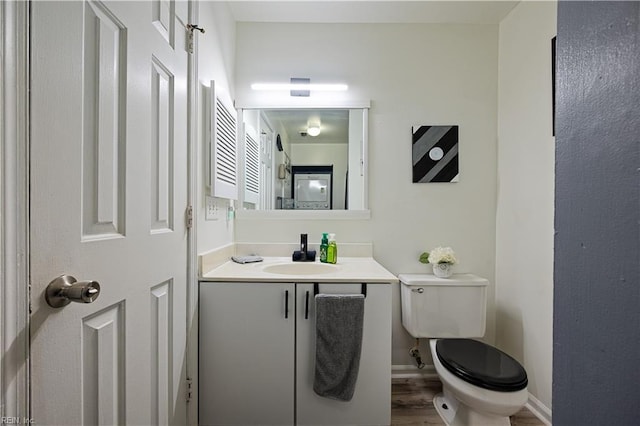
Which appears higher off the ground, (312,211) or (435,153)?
(435,153)

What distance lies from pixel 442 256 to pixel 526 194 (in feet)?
2.03

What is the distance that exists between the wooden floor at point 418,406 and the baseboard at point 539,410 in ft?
0.07

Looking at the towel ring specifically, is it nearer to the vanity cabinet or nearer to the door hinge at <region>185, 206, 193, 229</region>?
the vanity cabinet

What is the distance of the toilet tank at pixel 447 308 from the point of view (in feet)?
5.37

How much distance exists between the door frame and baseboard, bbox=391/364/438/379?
72.6 inches

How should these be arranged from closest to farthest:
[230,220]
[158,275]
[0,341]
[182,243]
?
[0,341]
[158,275]
[182,243]
[230,220]

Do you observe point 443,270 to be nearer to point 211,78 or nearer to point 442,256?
point 442,256

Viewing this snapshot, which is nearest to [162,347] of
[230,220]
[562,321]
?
[230,220]

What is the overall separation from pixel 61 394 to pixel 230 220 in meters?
1.26

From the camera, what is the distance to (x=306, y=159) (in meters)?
1.95

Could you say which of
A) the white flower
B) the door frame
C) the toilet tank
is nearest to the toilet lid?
the toilet tank

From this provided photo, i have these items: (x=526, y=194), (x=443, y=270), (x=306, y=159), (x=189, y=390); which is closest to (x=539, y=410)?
(x=443, y=270)

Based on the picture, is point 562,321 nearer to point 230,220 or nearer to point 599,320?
point 599,320

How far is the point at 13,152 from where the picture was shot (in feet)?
Answer: 1.60
